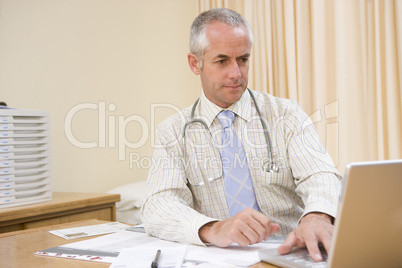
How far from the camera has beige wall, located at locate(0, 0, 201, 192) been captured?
231 cm

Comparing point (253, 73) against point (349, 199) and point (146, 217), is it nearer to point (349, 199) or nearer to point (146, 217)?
point (146, 217)

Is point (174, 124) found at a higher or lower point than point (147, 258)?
higher

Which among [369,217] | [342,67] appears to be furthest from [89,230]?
[342,67]

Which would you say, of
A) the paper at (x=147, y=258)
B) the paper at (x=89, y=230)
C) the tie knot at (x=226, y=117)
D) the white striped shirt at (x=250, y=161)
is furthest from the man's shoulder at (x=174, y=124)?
the paper at (x=147, y=258)

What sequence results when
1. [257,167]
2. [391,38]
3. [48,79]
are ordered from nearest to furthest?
[257,167] < [391,38] < [48,79]

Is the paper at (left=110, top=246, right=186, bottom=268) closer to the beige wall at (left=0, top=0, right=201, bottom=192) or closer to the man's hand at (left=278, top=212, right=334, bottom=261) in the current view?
the man's hand at (left=278, top=212, right=334, bottom=261)

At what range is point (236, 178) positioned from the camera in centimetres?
154

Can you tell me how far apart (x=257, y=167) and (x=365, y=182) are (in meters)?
0.86

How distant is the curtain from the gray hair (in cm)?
96

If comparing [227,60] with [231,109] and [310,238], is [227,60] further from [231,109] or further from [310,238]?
[310,238]

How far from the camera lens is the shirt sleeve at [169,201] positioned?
3.88ft

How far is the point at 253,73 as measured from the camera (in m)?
2.85

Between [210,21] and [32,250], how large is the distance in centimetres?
94

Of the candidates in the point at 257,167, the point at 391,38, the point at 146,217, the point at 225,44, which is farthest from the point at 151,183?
the point at 391,38
